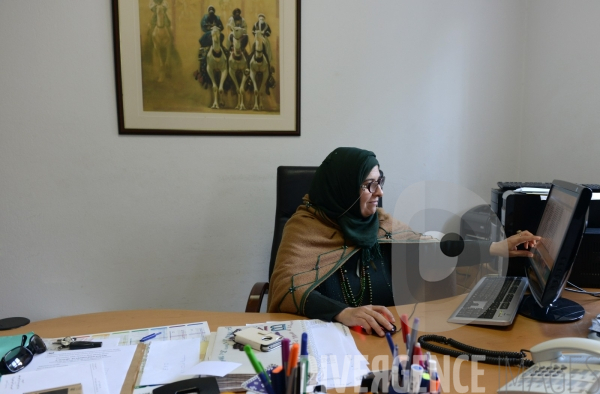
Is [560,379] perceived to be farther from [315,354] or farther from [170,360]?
[170,360]

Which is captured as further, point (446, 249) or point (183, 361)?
point (446, 249)

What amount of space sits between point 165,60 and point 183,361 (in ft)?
4.76

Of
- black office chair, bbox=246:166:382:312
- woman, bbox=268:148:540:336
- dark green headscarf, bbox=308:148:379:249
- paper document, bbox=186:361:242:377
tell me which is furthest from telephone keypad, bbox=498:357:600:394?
black office chair, bbox=246:166:382:312

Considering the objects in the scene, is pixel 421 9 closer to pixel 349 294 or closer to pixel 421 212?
pixel 421 212

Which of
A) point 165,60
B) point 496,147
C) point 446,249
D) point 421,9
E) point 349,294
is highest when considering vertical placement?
point 421,9

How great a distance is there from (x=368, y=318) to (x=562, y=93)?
192 centimetres

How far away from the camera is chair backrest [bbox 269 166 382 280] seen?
1880 mm

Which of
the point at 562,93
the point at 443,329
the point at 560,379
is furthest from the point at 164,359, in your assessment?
the point at 562,93

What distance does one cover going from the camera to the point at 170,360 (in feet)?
3.32

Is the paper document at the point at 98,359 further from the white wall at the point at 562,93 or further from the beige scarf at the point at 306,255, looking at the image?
the white wall at the point at 562,93

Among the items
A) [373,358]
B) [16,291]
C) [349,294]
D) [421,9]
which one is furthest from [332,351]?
[421,9]

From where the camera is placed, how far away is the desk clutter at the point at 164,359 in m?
0.91

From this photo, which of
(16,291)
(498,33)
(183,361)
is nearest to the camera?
(183,361)

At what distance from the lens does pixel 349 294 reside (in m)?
1.53
